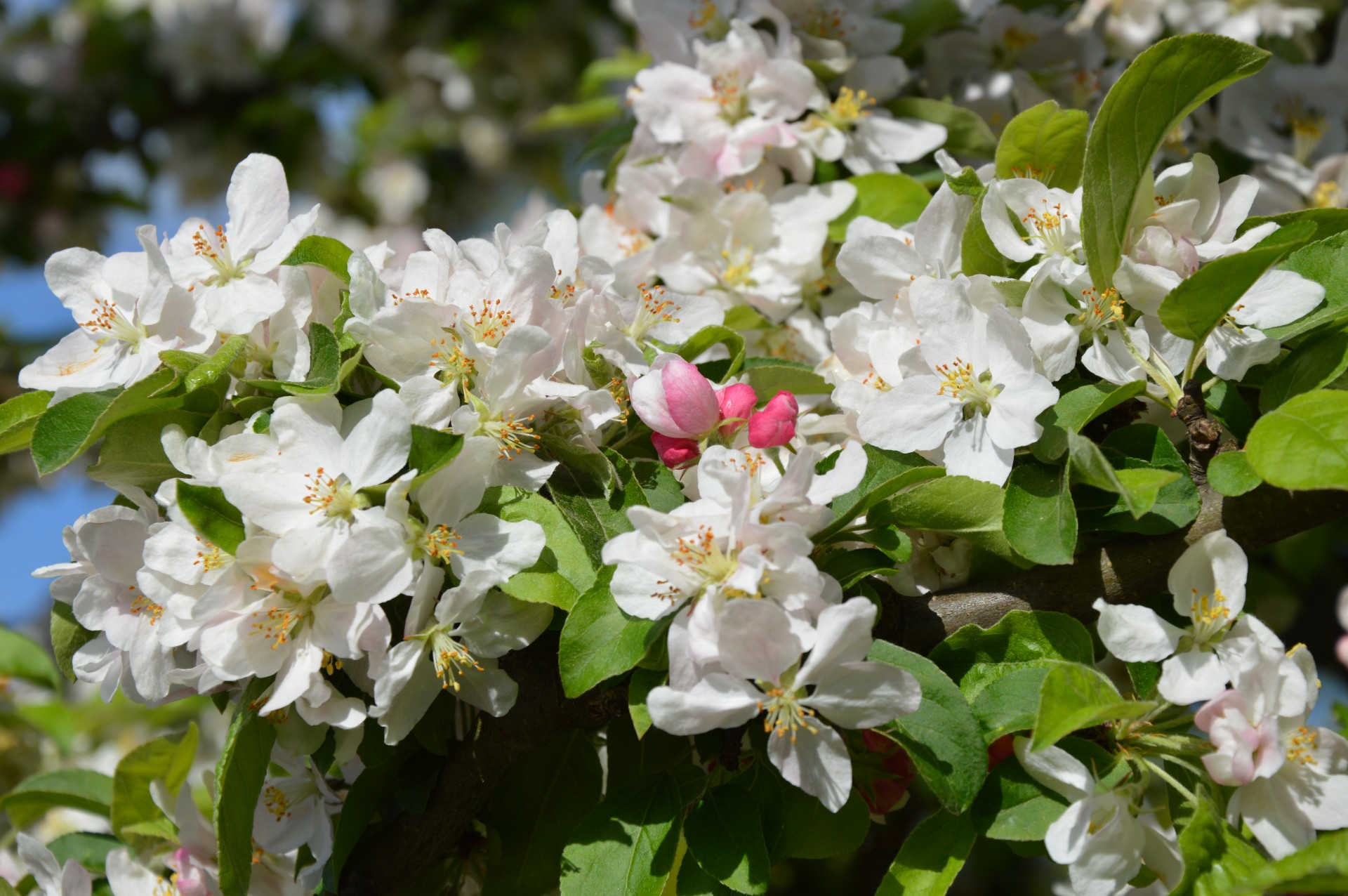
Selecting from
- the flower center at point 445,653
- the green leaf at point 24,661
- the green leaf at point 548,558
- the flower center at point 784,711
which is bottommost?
the green leaf at point 24,661

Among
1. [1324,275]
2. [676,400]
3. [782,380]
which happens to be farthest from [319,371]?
[1324,275]

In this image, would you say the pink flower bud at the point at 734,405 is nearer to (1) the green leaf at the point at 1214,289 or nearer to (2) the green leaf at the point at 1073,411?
(2) the green leaf at the point at 1073,411

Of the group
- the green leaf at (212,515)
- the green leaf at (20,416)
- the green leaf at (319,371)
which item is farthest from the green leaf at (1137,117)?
the green leaf at (20,416)

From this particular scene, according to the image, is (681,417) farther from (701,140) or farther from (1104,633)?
(701,140)

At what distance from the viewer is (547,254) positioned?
94 cm

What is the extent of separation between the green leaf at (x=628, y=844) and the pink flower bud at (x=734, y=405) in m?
0.31

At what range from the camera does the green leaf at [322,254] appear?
103 cm

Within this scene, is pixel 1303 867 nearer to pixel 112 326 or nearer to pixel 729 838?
pixel 729 838

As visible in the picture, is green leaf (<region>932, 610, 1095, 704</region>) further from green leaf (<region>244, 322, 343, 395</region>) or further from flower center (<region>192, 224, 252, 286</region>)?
flower center (<region>192, 224, 252, 286</region>)

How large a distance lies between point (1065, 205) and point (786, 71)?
50 centimetres

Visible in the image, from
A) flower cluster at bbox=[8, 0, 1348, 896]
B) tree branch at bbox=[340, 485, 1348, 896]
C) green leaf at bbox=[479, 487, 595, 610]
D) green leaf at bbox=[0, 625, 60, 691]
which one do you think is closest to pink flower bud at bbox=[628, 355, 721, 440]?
flower cluster at bbox=[8, 0, 1348, 896]

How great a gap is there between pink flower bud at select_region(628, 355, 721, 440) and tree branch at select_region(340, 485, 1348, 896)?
22 centimetres

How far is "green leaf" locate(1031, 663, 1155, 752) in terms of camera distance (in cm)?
78

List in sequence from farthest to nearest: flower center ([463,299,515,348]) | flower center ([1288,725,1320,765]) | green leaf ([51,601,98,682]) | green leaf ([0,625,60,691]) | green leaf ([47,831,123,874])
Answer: green leaf ([0,625,60,691]) < green leaf ([47,831,123,874]) < green leaf ([51,601,98,682]) < flower center ([463,299,515,348]) < flower center ([1288,725,1320,765])
